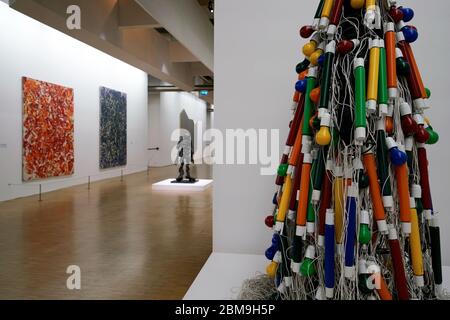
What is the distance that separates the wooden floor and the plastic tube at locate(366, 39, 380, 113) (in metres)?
1.98

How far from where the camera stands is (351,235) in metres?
1.37

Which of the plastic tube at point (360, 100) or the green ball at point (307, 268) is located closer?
the plastic tube at point (360, 100)

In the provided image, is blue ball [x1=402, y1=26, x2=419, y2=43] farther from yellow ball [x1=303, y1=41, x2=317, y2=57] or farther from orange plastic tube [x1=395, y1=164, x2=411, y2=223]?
orange plastic tube [x1=395, y1=164, x2=411, y2=223]

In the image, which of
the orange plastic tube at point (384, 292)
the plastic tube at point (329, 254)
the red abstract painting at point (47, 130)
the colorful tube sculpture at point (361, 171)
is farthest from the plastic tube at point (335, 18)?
the red abstract painting at point (47, 130)

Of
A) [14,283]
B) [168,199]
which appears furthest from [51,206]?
[14,283]

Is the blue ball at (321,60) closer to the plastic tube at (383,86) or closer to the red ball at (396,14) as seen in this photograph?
the plastic tube at (383,86)

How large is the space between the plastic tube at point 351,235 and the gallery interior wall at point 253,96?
3.73ft

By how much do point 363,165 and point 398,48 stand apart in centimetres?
56

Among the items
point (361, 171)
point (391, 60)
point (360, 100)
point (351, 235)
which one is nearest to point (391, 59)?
point (391, 60)

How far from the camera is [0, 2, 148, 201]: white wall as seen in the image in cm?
663

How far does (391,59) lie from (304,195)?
0.67m

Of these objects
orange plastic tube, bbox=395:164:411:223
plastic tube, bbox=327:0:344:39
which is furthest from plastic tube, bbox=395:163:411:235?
plastic tube, bbox=327:0:344:39

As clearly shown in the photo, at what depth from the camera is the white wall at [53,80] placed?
21.7ft

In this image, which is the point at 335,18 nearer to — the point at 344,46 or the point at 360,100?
the point at 344,46
